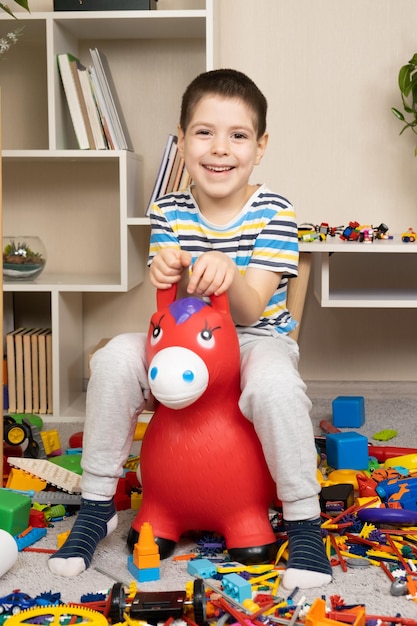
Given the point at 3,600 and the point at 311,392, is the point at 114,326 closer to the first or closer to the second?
the point at 311,392

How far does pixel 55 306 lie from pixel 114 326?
37cm

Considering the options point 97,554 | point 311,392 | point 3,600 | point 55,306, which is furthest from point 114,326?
point 3,600

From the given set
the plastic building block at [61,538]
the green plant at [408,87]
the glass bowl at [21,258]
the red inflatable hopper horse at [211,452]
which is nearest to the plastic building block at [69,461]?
the plastic building block at [61,538]

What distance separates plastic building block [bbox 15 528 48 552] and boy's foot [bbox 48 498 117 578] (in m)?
0.10

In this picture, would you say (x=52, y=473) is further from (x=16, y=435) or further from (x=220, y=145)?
(x=220, y=145)

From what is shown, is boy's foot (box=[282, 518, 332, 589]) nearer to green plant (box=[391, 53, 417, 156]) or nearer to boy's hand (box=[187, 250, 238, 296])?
boy's hand (box=[187, 250, 238, 296])

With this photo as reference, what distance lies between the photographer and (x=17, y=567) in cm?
126

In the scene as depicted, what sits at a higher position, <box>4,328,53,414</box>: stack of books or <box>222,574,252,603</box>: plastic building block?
<box>4,328,53,414</box>: stack of books

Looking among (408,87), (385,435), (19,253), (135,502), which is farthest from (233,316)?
(408,87)

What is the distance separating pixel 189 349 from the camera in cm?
119

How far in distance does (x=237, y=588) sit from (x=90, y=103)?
1428mm

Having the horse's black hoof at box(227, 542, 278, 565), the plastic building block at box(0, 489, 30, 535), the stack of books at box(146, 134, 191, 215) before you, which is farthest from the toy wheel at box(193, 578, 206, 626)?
the stack of books at box(146, 134, 191, 215)

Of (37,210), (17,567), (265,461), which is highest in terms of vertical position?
(37,210)

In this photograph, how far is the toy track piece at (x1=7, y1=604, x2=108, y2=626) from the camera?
3.43 ft
